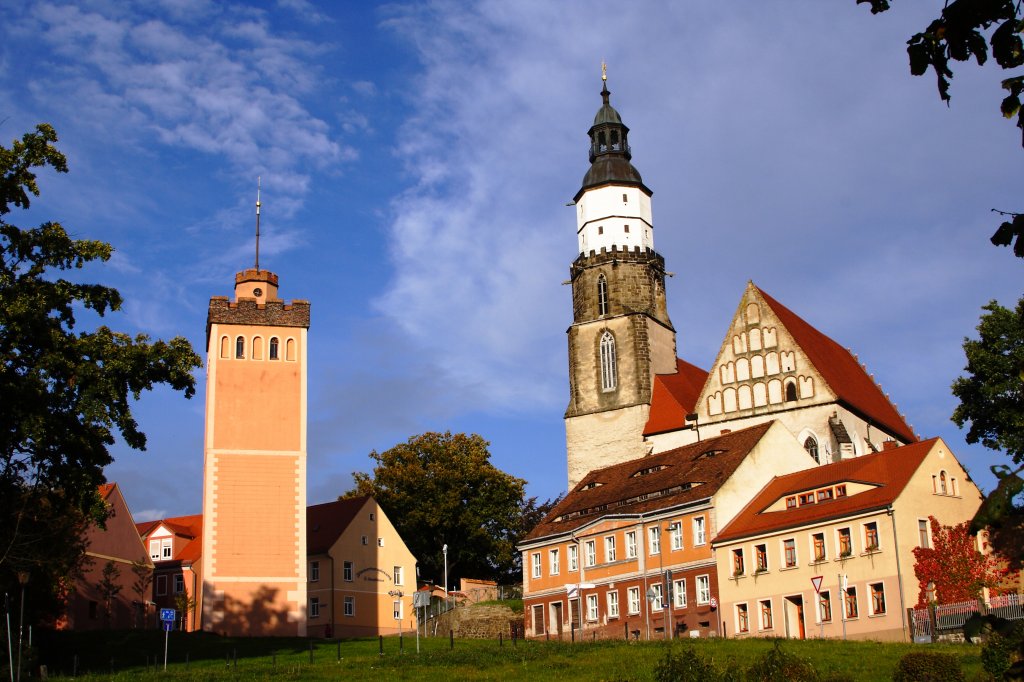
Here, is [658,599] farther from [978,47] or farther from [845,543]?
[978,47]

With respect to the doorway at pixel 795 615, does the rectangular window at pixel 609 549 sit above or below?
above

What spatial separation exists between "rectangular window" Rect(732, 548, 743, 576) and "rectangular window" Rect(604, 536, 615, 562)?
699 centimetres

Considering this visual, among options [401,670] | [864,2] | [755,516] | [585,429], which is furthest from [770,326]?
[864,2]

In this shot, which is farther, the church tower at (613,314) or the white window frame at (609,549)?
the church tower at (613,314)

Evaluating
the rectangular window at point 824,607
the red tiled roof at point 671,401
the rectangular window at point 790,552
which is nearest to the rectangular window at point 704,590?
the rectangular window at point 790,552

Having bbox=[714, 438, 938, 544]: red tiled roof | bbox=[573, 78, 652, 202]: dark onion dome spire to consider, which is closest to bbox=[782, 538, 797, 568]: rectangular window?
bbox=[714, 438, 938, 544]: red tiled roof

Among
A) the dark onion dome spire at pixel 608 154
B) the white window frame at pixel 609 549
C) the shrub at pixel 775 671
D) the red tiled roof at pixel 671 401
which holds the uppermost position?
the dark onion dome spire at pixel 608 154

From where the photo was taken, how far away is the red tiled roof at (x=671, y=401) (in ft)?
242

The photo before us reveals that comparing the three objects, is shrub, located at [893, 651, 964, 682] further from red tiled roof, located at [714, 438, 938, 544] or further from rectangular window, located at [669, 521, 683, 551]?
rectangular window, located at [669, 521, 683, 551]

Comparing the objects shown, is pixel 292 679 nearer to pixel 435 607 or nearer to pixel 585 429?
pixel 435 607

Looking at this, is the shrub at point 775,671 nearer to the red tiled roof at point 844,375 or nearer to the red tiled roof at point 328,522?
the red tiled roof at point 844,375

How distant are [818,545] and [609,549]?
11.2m

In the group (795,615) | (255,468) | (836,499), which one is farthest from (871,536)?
(255,468)

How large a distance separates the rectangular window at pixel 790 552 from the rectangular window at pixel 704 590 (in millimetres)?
3871
